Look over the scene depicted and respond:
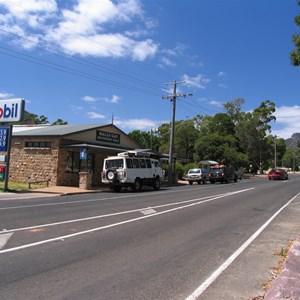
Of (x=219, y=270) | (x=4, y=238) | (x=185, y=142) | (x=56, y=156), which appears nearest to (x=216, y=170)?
(x=56, y=156)

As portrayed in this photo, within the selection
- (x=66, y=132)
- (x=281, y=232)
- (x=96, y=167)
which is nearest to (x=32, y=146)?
(x=66, y=132)

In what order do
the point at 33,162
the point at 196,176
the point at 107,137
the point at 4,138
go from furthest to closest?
the point at 196,176
the point at 107,137
the point at 33,162
the point at 4,138

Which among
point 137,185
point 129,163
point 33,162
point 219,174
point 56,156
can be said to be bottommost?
point 137,185

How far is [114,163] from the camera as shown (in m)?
26.3

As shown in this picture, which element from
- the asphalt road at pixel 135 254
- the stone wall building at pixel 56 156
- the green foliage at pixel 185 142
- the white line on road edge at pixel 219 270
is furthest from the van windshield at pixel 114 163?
the green foliage at pixel 185 142

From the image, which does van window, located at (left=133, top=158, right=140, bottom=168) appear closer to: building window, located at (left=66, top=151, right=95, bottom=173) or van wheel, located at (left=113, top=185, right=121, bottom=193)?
van wheel, located at (left=113, top=185, right=121, bottom=193)

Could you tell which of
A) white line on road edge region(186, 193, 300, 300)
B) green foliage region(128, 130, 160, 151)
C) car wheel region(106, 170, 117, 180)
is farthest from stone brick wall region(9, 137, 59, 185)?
green foliage region(128, 130, 160, 151)

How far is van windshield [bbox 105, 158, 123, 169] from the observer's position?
25953 mm

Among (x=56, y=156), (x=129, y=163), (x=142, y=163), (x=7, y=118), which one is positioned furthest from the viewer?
(x=56, y=156)

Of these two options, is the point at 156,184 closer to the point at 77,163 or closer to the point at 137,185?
the point at 137,185

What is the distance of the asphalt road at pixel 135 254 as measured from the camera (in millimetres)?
5426

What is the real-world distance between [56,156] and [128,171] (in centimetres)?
594

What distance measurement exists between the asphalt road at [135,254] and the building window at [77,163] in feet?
53.3

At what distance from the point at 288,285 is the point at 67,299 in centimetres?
291
